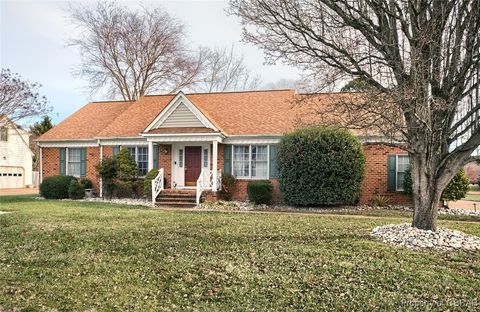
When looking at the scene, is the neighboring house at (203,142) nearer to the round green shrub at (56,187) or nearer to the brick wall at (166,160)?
the brick wall at (166,160)

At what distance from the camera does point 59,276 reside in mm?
5668

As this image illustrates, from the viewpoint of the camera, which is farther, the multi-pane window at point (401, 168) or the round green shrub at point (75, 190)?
the round green shrub at point (75, 190)

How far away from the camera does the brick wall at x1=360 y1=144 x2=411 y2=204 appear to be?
53.5 feet

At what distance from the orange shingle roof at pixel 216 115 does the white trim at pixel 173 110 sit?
45 cm

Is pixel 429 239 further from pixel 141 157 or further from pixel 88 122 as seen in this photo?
pixel 88 122

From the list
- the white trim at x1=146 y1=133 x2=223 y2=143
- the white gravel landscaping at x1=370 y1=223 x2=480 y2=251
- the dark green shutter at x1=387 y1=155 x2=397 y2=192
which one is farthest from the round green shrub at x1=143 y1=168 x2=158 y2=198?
the white gravel landscaping at x1=370 y1=223 x2=480 y2=251

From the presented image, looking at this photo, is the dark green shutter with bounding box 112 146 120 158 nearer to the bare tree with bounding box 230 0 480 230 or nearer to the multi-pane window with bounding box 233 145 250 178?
the multi-pane window with bounding box 233 145 250 178

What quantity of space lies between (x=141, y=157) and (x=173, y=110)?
10.8ft

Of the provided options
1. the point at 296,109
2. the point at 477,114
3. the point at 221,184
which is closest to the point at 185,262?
the point at 477,114

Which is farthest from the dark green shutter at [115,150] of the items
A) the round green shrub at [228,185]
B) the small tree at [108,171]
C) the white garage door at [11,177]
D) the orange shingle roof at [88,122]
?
the white garage door at [11,177]

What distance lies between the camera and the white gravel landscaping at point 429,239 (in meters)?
7.73

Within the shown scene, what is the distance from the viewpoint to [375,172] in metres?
16.4

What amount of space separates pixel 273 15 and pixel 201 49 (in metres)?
29.4

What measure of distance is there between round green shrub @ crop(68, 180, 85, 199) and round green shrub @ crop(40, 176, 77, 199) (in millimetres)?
408
